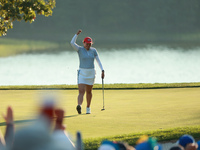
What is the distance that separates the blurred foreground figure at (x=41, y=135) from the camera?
8.85 feet

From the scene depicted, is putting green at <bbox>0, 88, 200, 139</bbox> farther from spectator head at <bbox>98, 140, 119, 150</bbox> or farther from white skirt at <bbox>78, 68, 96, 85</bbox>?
spectator head at <bbox>98, 140, 119, 150</bbox>

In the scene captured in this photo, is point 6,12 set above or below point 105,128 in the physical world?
above

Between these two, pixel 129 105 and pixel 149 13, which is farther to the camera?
pixel 149 13

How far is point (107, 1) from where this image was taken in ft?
349

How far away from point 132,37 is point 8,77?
63.8 meters

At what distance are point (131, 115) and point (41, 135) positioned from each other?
7.51 m

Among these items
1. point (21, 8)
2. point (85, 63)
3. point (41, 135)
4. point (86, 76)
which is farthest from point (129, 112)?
point (41, 135)

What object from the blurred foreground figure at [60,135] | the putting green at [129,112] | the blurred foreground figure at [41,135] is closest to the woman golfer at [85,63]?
the putting green at [129,112]

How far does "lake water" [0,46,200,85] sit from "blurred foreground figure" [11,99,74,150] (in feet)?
97.5

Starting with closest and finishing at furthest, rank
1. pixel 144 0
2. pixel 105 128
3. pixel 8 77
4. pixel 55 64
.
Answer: pixel 105 128
pixel 8 77
pixel 55 64
pixel 144 0

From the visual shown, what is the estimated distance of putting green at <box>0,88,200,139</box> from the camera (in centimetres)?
855

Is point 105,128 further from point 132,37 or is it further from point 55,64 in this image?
point 132,37

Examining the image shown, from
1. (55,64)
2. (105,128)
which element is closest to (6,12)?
(105,128)

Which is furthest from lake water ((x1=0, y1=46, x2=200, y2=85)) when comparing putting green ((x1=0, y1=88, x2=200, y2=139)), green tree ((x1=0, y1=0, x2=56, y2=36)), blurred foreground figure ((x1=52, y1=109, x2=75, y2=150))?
blurred foreground figure ((x1=52, y1=109, x2=75, y2=150))
